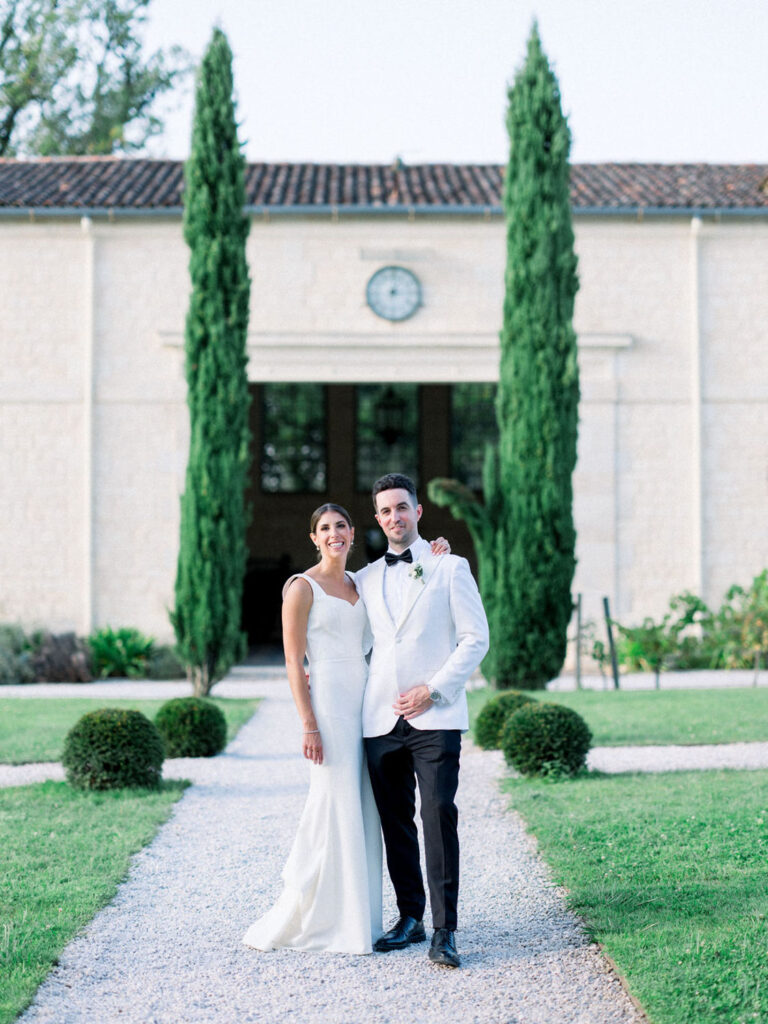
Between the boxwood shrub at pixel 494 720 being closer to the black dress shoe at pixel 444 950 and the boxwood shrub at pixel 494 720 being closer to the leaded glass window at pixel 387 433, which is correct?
the black dress shoe at pixel 444 950

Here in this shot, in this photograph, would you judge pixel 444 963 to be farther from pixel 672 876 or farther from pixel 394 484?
pixel 394 484

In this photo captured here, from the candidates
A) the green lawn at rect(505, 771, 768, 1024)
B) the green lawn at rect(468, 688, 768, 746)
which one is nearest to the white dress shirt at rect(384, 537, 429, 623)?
the green lawn at rect(505, 771, 768, 1024)

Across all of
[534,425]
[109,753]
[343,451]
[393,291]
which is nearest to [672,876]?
[109,753]

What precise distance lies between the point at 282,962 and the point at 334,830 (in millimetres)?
516

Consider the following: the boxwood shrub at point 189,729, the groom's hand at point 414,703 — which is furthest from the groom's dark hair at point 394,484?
the boxwood shrub at point 189,729

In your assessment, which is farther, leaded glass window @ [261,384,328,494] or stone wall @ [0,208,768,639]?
leaded glass window @ [261,384,328,494]

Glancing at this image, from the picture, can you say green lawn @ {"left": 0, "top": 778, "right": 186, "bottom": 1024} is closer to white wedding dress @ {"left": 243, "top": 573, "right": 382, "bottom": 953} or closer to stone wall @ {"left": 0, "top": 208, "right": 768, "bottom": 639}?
white wedding dress @ {"left": 243, "top": 573, "right": 382, "bottom": 953}

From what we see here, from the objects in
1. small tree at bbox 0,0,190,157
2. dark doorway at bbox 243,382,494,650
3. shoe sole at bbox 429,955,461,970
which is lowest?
shoe sole at bbox 429,955,461,970

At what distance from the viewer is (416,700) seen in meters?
4.15

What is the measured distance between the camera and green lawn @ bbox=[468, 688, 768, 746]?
9.28 meters

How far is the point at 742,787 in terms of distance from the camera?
7.02 metres

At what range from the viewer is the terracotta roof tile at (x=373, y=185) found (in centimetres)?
1611

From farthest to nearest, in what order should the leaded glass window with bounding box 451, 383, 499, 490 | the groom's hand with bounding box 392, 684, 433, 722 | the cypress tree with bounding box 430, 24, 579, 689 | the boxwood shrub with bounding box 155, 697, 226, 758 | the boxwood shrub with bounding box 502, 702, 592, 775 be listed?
the leaded glass window with bounding box 451, 383, 499, 490 → the cypress tree with bounding box 430, 24, 579, 689 → the boxwood shrub with bounding box 155, 697, 226, 758 → the boxwood shrub with bounding box 502, 702, 592, 775 → the groom's hand with bounding box 392, 684, 433, 722

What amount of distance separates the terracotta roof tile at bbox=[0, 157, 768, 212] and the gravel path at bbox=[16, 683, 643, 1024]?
12.1m
